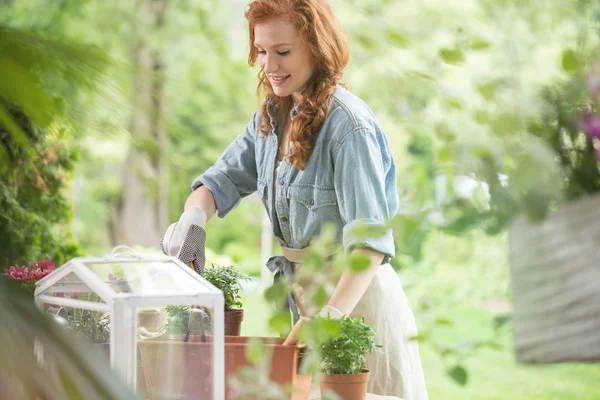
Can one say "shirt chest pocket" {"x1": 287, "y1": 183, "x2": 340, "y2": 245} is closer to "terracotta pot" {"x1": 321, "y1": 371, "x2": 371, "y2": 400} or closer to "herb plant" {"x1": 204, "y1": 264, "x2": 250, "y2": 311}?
"herb plant" {"x1": 204, "y1": 264, "x2": 250, "y2": 311}

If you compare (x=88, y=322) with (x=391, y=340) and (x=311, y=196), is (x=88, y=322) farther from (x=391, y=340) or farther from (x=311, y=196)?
(x=391, y=340)

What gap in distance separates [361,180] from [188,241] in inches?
13.4

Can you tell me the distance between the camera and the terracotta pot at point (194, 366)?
1078mm

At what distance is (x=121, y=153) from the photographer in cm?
846

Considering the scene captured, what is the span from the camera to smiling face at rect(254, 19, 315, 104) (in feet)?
4.76

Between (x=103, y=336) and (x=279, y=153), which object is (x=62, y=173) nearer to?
(x=279, y=153)

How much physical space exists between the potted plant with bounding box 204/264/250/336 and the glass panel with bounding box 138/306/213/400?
0.25 meters

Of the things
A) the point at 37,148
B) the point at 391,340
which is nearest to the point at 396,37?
the point at 391,340

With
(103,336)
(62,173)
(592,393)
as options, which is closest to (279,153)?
(103,336)

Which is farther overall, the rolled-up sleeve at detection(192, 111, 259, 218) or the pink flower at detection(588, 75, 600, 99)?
the rolled-up sleeve at detection(192, 111, 259, 218)

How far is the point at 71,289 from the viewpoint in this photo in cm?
119

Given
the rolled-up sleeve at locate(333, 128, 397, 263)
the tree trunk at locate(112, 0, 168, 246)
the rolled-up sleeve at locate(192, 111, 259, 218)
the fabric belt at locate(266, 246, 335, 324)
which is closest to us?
the rolled-up sleeve at locate(333, 128, 397, 263)

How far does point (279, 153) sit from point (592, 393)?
4808 mm

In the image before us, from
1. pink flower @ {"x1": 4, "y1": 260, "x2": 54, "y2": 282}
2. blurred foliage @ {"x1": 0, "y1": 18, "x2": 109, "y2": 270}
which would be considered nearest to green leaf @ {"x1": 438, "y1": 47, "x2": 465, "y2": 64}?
blurred foliage @ {"x1": 0, "y1": 18, "x2": 109, "y2": 270}
